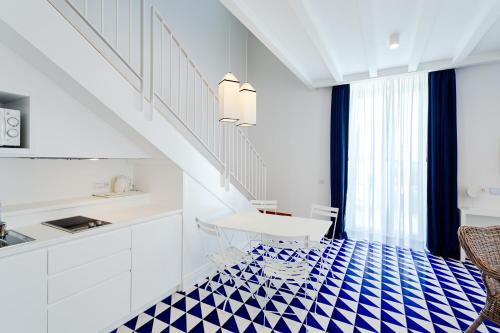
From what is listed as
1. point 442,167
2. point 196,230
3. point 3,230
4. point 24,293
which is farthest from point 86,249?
point 442,167

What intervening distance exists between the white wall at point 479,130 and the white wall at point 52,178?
4.91 metres

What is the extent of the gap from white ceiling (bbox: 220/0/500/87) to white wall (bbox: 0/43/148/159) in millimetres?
1627

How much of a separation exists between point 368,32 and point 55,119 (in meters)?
3.32

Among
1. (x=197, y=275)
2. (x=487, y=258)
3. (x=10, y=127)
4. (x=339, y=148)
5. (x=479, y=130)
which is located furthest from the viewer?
(x=339, y=148)

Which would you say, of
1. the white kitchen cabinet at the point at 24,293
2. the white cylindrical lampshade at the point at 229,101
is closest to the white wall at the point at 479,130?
the white cylindrical lampshade at the point at 229,101

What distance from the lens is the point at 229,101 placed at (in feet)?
8.30

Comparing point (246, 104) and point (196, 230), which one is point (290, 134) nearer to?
point (246, 104)

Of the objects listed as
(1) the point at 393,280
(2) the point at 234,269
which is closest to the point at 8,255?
(2) the point at 234,269

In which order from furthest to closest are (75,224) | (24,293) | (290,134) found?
1. (290,134)
2. (75,224)
3. (24,293)

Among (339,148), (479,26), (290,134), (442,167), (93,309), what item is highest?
(479,26)

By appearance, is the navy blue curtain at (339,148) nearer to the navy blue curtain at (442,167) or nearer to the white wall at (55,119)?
the navy blue curtain at (442,167)

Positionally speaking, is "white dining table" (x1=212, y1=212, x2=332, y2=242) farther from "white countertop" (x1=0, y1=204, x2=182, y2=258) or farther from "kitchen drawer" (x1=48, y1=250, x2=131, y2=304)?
"kitchen drawer" (x1=48, y1=250, x2=131, y2=304)

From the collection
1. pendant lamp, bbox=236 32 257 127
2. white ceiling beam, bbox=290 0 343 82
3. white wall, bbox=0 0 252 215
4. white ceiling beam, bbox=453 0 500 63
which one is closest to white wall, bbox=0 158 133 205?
white wall, bbox=0 0 252 215

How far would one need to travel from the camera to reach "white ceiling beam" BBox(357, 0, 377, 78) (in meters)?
2.59
